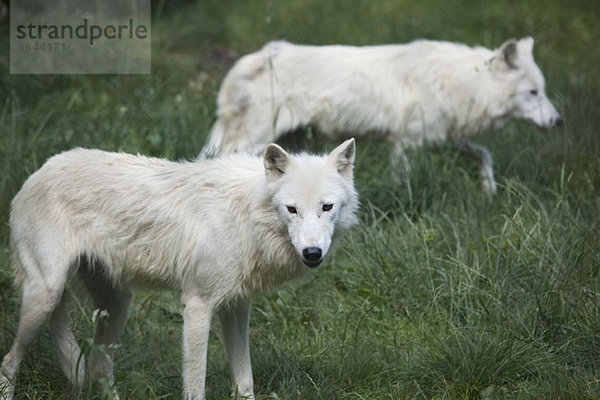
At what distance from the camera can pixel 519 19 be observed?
1199 centimetres

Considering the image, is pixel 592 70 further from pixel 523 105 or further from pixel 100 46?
pixel 100 46

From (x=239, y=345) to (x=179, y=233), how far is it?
73 centimetres

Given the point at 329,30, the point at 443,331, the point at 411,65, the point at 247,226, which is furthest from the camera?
the point at 329,30

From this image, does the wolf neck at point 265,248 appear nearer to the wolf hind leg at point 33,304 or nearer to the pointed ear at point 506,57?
the wolf hind leg at point 33,304

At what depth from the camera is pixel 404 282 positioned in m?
5.48

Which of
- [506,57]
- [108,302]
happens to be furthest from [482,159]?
[108,302]

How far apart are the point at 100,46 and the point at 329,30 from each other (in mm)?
3332

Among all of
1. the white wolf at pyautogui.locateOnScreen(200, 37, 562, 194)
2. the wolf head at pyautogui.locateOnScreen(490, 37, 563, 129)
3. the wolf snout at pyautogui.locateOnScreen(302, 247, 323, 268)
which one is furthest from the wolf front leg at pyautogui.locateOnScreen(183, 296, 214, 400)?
the wolf head at pyautogui.locateOnScreen(490, 37, 563, 129)

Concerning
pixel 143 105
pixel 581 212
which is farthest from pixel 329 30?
pixel 581 212

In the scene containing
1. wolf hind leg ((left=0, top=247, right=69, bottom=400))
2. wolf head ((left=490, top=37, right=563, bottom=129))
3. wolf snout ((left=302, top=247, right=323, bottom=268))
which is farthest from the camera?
wolf head ((left=490, top=37, right=563, bottom=129))

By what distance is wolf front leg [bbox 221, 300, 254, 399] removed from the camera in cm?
438

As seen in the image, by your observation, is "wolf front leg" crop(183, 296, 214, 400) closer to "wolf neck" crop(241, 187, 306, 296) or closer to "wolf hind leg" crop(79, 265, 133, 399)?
"wolf neck" crop(241, 187, 306, 296)

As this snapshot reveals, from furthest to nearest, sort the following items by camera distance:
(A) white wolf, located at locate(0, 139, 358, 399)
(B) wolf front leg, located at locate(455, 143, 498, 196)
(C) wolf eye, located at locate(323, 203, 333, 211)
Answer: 1. (B) wolf front leg, located at locate(455, 143, 498, 196)
2. (A) white wolf, located at locate(0, 139, 358, 399)
3. (C) wolf eye, located at locate(323, 203, 333, 211)

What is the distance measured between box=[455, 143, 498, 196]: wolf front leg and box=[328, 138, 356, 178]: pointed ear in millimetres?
3157
